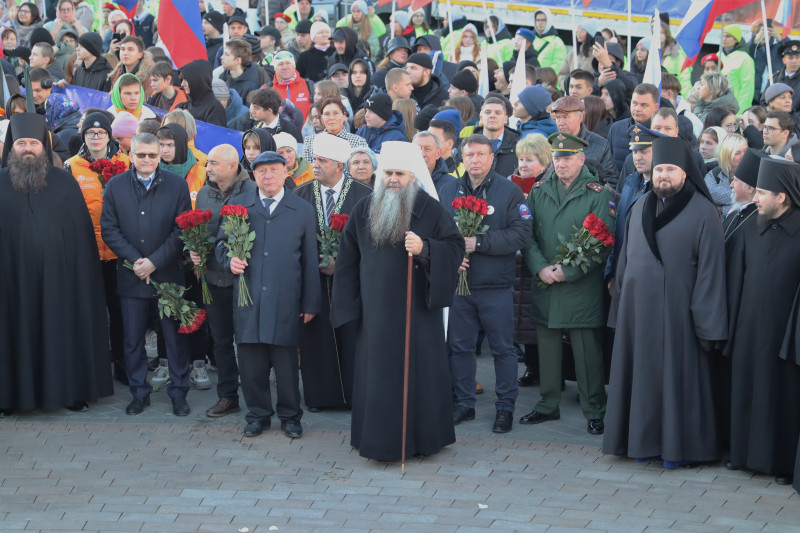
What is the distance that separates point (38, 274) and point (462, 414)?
3377 mm

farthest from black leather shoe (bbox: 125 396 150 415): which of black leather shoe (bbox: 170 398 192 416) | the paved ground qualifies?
black leather shoe (bbox: 170 398 192 416)

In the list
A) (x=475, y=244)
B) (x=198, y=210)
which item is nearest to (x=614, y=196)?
(x=475, y=244)

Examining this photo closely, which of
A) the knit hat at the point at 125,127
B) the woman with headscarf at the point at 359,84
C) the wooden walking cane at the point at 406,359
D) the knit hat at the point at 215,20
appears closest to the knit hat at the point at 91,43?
the knit hat at the point at 215,20

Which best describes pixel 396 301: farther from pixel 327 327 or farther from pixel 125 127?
pixel 125 127

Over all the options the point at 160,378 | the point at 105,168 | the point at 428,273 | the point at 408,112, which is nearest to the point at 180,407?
the point at 160,378

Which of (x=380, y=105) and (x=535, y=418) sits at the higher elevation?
(x=380, y=105)

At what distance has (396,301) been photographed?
23.7ft

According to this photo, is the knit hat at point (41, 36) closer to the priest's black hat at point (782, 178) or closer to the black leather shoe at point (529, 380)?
the black leather shoe at point (529, 380)

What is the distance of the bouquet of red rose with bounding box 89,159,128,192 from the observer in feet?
29.2

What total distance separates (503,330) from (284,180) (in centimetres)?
195

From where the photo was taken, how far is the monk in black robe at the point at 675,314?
7066mm

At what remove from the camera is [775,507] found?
256 inches

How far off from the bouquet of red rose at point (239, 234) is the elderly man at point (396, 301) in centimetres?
73

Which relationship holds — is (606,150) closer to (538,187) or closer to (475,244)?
(538,187)
